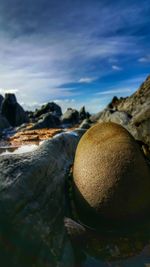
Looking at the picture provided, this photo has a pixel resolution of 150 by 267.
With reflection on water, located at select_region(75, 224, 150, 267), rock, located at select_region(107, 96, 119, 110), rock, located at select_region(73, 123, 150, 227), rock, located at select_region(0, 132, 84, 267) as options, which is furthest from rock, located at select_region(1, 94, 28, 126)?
reflection on water, located at select_region(75, 224, 150, 267)

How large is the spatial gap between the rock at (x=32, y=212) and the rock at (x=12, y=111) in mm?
36471

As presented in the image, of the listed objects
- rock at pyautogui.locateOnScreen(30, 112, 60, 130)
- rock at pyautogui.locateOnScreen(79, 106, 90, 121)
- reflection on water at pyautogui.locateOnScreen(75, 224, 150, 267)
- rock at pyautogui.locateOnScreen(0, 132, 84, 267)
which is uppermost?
rock at pyautogui.locateOnScreen(79, 106, 90, 121)

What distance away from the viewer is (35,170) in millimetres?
4848

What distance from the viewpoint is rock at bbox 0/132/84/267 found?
13.3ft

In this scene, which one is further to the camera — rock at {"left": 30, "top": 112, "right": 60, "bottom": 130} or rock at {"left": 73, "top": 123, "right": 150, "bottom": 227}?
rock at {"left": 30, "top": 112, "right": 60, "bottom": 130}

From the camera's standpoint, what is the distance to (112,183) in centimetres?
510

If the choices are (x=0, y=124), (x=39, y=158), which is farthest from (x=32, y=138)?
(x=39, y=158)

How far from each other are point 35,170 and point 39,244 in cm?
108

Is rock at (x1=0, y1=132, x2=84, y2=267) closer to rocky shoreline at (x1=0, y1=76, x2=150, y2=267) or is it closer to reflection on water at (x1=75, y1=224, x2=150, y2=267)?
rocky shoreline at (x1=0, y1=76, x2=150, y2=267)

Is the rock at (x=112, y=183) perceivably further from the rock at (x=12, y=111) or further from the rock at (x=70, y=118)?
the rock at (x=12, y=111)

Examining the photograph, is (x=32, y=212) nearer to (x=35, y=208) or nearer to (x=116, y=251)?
(x=35, y=208)

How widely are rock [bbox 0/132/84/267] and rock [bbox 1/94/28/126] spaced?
3647cm

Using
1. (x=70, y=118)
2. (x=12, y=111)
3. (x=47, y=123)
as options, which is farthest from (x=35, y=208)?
(x=12, y=111)

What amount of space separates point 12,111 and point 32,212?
38673mm
